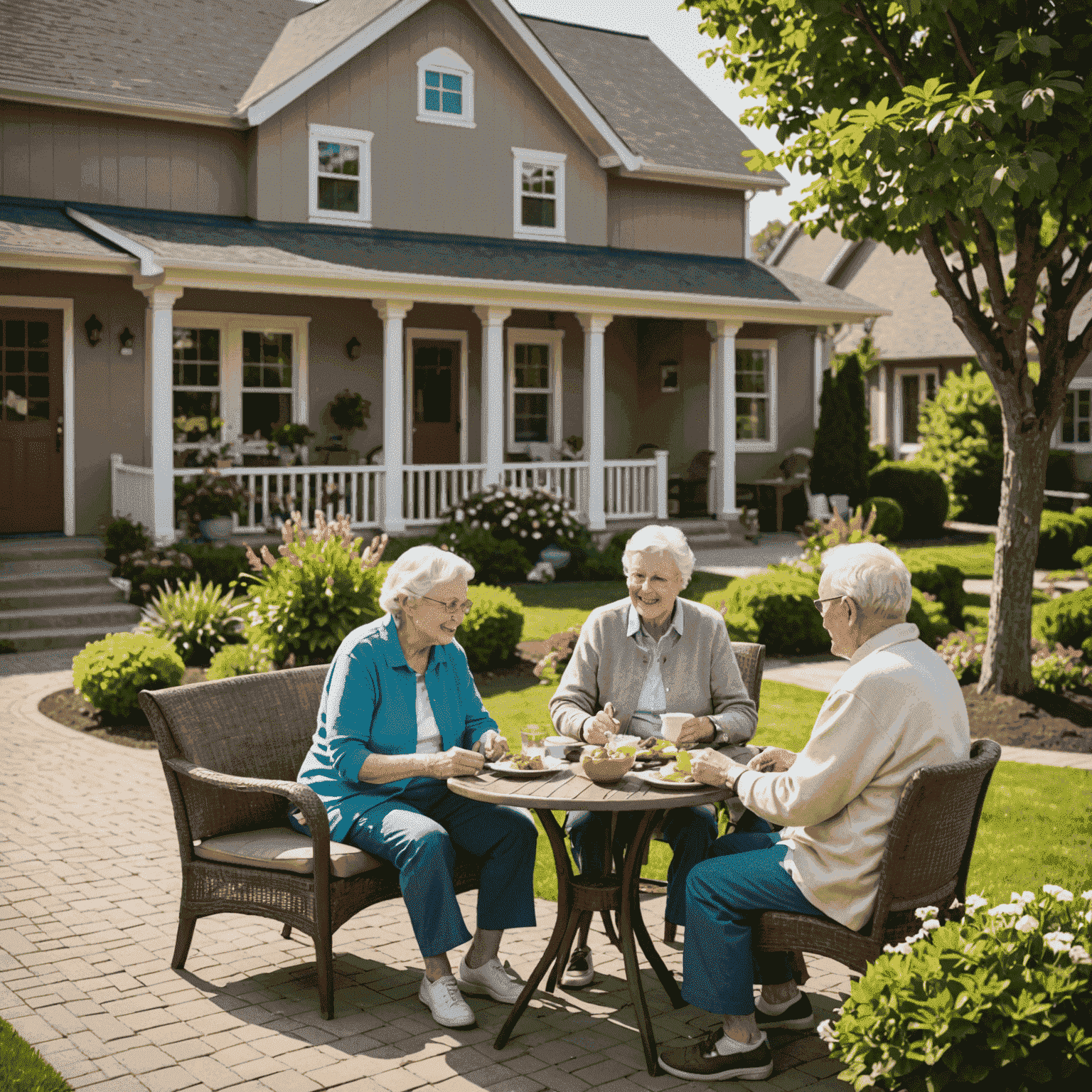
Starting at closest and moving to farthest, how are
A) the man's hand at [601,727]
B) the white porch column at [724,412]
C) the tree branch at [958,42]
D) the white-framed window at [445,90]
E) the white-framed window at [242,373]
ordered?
the man's hand at [601,727] → the tree branch at [958,42] → the white-framed window at [242,373] → the white-framed window at [445,90] → the white porch column at [724,412]

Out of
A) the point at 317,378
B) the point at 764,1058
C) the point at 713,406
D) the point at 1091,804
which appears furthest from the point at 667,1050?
the point at 713,406

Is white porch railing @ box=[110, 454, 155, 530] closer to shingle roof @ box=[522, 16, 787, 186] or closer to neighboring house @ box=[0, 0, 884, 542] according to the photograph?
neighboring house @ box=[0, 0, 884, 542]

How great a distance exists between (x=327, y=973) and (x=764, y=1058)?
54.4 inches

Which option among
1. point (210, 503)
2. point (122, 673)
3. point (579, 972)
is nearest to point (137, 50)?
point (210, 503)

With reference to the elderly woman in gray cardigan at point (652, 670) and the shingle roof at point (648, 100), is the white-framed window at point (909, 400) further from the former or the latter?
the elderly woman in gray cardigan at point (652, 670)

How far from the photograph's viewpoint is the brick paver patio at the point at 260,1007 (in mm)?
3621

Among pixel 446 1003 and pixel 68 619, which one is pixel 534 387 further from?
pixel 446 1003

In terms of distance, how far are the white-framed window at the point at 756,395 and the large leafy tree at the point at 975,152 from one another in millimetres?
10711

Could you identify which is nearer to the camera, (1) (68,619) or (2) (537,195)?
(1) (68,619)

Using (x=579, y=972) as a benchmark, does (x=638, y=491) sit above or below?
above

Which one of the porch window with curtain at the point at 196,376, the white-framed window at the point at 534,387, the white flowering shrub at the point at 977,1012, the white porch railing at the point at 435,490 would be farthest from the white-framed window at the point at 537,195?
the white flowering shrub at the point at 977,1012

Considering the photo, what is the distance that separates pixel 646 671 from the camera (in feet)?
15.4

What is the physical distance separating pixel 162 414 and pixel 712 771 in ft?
35.7

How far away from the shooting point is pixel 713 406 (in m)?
18.4
